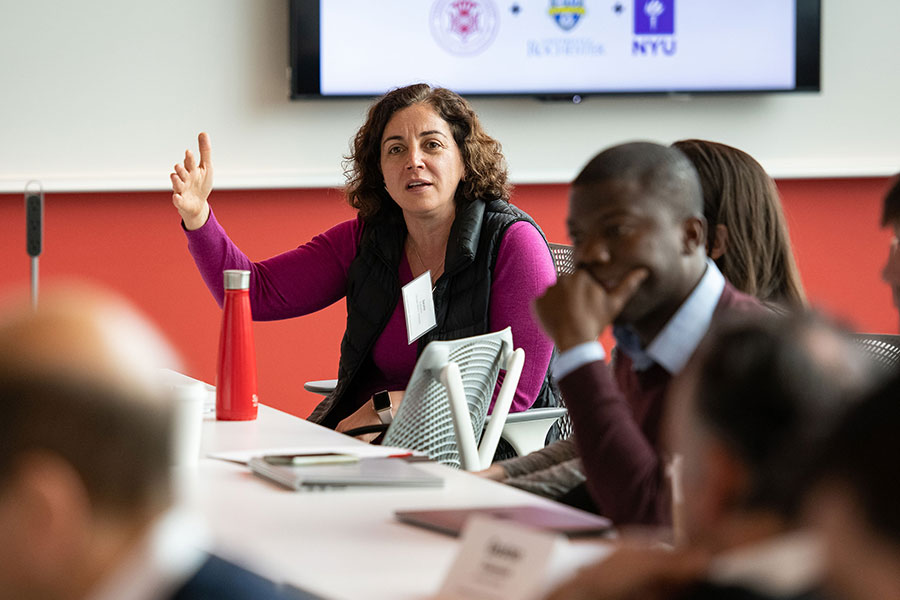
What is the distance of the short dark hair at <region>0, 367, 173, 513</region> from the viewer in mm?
684

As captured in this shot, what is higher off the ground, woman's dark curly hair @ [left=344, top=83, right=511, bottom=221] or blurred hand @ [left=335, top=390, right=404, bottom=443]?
woman's dark curly hair @ [left=344, top=83, right=511, bottom=221]

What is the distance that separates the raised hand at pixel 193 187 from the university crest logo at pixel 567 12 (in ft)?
5.00

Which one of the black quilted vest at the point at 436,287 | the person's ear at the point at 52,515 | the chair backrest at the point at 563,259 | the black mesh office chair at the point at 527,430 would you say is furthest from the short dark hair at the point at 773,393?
the chair backrest at the point at 563,259

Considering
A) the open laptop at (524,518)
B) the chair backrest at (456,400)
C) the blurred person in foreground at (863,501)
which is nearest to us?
the blurred person in foreground at (863,501)

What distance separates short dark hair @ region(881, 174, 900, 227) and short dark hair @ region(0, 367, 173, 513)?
4.70 feet

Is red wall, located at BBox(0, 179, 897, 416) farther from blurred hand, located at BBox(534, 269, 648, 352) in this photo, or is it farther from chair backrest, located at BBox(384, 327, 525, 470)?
blurred hand, located at BBox(534, 269, 648, 352)

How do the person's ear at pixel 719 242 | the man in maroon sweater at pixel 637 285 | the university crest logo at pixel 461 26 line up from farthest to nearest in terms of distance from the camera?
the university crest logo at pixel 461 26 < the person's ear at pixel 719 242 < the man in maroon sweater at pixel 637 285

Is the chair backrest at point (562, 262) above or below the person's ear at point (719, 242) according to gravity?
below

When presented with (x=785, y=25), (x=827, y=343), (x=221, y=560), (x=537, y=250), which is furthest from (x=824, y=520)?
(x=785, y=25)

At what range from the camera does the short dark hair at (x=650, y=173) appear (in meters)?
1.49

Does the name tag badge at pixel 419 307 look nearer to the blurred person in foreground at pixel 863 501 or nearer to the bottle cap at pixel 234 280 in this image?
the bottle cap at pixel 234 280

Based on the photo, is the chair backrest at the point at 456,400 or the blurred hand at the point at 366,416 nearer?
the chair backrest at the point at 456,400

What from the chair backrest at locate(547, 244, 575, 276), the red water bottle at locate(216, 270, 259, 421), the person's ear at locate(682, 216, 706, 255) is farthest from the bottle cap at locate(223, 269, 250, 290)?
the chair backrest at locate(547, 244, 575, 276)

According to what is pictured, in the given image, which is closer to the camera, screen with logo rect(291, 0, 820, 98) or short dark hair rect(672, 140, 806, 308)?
short dark hair rect(672, 140, 806, 308)
